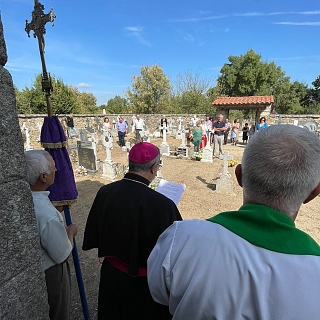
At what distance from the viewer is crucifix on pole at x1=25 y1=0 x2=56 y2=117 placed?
2264 millimetres

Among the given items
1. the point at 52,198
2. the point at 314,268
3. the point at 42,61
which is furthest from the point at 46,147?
the point at 314,268

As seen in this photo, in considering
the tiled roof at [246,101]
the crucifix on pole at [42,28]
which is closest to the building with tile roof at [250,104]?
the tiled roof at [246,101]

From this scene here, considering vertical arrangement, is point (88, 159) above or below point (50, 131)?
below

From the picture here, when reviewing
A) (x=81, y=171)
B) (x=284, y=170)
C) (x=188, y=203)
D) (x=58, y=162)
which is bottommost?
(x=188, y=203)

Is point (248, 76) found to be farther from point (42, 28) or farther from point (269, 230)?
point (269, 230)

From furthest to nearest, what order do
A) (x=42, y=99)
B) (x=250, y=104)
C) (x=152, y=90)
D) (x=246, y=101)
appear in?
(x=152, y=90) → (x=42, y=99) → (x=246, y=101) → (x=250, y=104)

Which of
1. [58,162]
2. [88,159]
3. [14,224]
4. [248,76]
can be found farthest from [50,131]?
[248,76]

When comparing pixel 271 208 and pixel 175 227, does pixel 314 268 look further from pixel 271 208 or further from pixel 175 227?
pixel 175 227

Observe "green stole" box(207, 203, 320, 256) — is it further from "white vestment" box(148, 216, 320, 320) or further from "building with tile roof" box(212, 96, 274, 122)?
"building with tile roof" box(212, 96, 274, 122)

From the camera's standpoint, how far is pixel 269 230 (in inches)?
30.2

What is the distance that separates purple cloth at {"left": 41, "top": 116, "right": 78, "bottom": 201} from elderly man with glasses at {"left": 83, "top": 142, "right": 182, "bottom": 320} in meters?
0.59

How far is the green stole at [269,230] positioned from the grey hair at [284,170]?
5cm

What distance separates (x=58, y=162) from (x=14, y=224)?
1.19 m

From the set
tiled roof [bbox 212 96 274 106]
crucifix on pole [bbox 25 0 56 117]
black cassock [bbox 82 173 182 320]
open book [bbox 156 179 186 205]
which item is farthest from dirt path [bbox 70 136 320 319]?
tiled roof [bbox 212 96 274 106]
